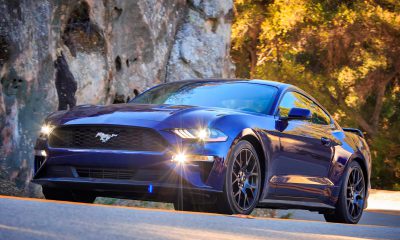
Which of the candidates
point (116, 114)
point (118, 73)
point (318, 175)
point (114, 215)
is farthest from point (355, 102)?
point (114, 215)

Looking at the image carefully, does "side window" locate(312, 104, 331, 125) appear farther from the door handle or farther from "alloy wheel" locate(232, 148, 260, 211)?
"alloy wheel" locate(232, 148, 260, 211)

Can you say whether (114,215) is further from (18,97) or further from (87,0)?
(87,0)

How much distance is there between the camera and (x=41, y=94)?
48.3ft

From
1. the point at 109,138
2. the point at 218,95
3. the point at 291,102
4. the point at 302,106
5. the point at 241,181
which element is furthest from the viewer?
the point at 302,106

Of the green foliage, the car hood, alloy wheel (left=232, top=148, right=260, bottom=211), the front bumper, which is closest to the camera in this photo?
the front bumper

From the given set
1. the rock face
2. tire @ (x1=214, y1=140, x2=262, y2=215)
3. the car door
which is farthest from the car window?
the rock face

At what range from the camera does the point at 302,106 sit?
11.6 m

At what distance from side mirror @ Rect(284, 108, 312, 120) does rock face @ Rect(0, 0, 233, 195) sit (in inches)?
169

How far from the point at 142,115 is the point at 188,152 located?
606mm

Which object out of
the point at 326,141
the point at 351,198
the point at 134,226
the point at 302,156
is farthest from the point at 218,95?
the point at 134,226

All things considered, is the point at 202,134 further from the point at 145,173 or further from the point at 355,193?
the point at 355,193

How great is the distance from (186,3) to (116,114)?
45.8ft

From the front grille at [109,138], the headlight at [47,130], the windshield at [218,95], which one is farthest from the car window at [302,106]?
the headlight at [47,130]

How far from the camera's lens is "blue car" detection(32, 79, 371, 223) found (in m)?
8.93
